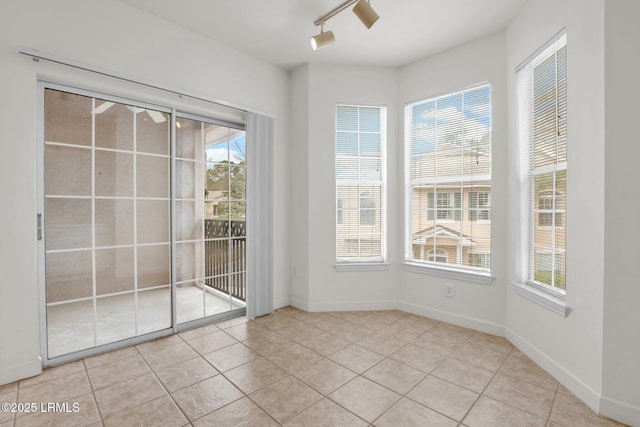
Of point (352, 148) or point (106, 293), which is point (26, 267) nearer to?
point (106, 293)

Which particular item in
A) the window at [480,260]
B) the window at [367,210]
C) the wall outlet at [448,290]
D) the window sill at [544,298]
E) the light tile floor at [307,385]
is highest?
the window at [367,210]

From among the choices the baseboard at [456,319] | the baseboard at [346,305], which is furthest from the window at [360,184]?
the baseboard at [456,319]

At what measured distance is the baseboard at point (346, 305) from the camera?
3682 mm

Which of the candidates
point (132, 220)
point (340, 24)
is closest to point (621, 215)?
point (340, 24)

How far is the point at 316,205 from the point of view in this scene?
3676 millimetres

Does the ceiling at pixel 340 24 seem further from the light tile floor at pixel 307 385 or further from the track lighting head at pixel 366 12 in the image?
the light tile floor at pixel 307 385

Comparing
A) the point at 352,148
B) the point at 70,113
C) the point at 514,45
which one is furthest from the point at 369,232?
the point at 70,113

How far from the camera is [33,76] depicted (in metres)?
2.17

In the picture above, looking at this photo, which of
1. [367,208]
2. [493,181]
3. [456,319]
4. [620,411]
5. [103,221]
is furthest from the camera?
[367,208]

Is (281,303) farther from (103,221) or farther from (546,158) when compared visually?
(546,158)

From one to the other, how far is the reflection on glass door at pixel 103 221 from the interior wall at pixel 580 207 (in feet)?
11.1

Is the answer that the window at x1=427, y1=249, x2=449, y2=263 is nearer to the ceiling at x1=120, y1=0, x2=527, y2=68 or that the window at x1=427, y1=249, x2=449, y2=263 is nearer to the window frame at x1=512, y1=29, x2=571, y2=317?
the window frame at x1=512, y1=29, x2=571, y2=317

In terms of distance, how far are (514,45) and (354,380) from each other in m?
3.24

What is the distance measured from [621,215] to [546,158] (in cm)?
85
